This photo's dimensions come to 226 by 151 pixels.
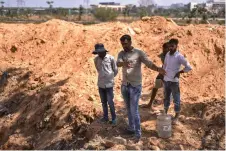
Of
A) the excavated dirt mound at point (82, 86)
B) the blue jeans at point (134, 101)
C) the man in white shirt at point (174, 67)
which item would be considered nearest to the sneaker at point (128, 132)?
the excavated dirt mound at point (82, 86)

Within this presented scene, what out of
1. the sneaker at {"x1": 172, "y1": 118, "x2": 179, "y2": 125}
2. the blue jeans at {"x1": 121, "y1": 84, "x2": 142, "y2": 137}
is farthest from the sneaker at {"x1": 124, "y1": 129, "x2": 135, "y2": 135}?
the sneaker at {"x1": 172, "y1": 118, "x2": 179, "y2": 125}

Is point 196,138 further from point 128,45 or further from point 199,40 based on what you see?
point 199,40

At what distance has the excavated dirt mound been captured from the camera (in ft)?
21.0

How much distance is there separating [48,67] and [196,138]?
6.44 metres

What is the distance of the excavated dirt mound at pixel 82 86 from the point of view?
6.41 metres

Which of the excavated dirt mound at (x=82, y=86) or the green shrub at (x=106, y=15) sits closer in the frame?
the excavated dirt mound at (x=82, y=86)

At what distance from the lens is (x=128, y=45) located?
548 centimetres

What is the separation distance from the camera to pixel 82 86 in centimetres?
899

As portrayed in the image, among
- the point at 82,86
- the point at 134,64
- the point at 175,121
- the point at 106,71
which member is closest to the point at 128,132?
the point at 175,121

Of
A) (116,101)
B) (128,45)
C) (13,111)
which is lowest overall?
(13,111)

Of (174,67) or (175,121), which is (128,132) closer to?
(175,121)

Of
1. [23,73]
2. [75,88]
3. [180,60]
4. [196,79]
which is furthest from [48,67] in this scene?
[180,60]

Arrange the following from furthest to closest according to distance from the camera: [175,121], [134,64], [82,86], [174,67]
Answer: [82,86] < [175,121] < [174,67] < [134,64]

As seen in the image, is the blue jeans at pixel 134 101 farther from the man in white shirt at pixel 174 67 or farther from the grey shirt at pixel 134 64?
the man in white shirt at pixel 174 67
